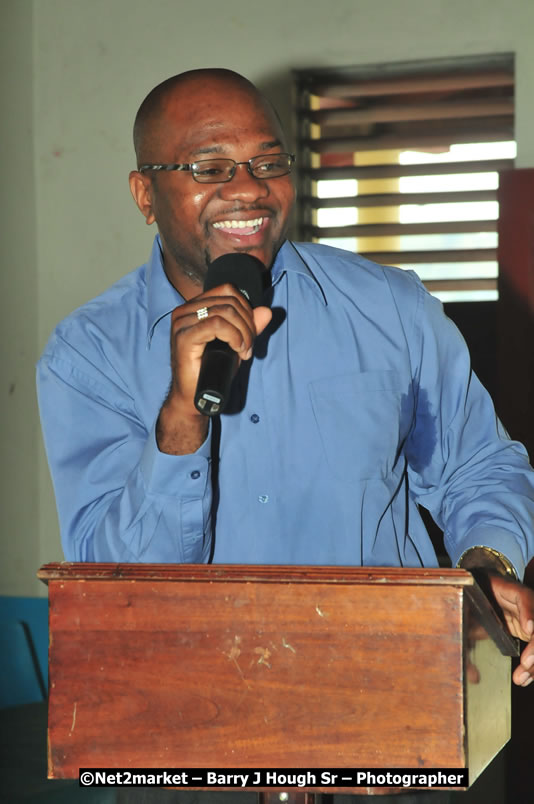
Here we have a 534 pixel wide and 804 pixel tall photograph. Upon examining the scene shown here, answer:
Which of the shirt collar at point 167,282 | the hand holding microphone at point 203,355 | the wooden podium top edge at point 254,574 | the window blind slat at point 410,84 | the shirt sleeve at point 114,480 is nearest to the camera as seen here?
the wooden podium top edge at point 254,574

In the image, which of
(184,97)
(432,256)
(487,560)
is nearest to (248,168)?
(184,97)

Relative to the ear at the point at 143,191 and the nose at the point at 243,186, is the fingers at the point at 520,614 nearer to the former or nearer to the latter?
the nose at the point at 243,186

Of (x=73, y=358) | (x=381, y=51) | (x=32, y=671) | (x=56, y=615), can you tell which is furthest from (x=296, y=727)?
(x=381, y=51)

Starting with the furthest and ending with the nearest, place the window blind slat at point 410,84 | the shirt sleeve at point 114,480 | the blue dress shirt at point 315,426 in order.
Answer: the window blind slat at point 410,84 < the blue dress shirt at point 315,426 < the shirt sleeve at point 114,480

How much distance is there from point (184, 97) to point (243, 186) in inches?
8.2

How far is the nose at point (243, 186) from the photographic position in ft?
4.91

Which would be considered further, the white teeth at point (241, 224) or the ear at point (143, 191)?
the ear at point (143, 191)

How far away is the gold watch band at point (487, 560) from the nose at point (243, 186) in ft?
1.95

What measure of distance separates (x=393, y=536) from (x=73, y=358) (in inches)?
22.0

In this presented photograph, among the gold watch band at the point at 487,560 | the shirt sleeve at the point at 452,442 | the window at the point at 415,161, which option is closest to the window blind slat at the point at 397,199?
the window at the point at 415,161

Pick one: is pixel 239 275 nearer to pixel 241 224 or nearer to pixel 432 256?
pixel 241 224

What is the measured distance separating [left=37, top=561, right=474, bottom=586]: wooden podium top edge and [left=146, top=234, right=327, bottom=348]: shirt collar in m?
0.77

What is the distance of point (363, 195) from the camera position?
137 inches

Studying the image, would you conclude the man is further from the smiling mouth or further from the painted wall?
the painted wall
